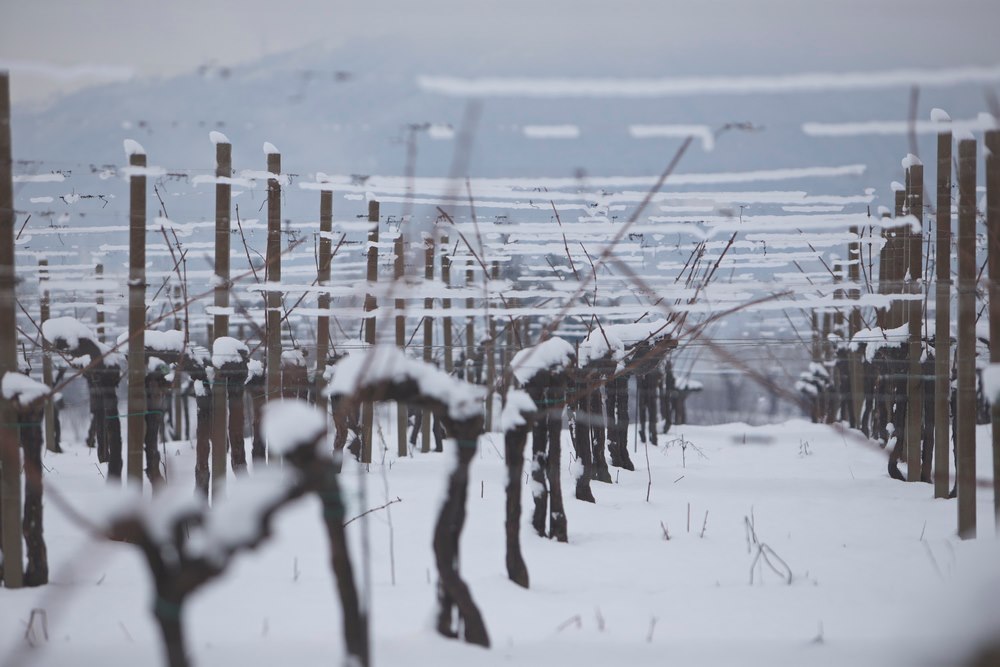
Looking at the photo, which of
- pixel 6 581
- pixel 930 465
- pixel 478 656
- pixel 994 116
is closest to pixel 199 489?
pixel 6 581

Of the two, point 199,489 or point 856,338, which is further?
point 856,338

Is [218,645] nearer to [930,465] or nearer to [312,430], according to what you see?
[312,430]

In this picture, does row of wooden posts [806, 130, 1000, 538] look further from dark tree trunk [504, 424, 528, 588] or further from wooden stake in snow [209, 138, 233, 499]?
wooden stake in snow [209, 138, 233, 499]

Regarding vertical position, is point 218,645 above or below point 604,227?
below

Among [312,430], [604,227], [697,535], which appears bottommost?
[697,535]

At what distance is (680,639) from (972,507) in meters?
3.27

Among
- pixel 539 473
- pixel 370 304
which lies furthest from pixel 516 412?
pixel 370 304

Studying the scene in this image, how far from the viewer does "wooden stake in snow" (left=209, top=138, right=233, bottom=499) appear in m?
7.28

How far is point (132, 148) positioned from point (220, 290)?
127 centimetres

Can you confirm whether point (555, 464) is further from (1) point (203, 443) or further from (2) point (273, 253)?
(2) point (273, 253)

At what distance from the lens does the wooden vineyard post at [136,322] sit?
6.31m

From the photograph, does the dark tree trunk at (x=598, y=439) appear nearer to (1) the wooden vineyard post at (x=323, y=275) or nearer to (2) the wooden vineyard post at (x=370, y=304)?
(2) the wooden vineyard post at (x=370, y=304)

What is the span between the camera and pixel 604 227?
8.16 metres

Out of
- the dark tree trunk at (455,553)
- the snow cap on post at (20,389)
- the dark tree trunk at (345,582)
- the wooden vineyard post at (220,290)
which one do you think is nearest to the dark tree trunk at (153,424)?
the wooden vineyard post at (220,290)
